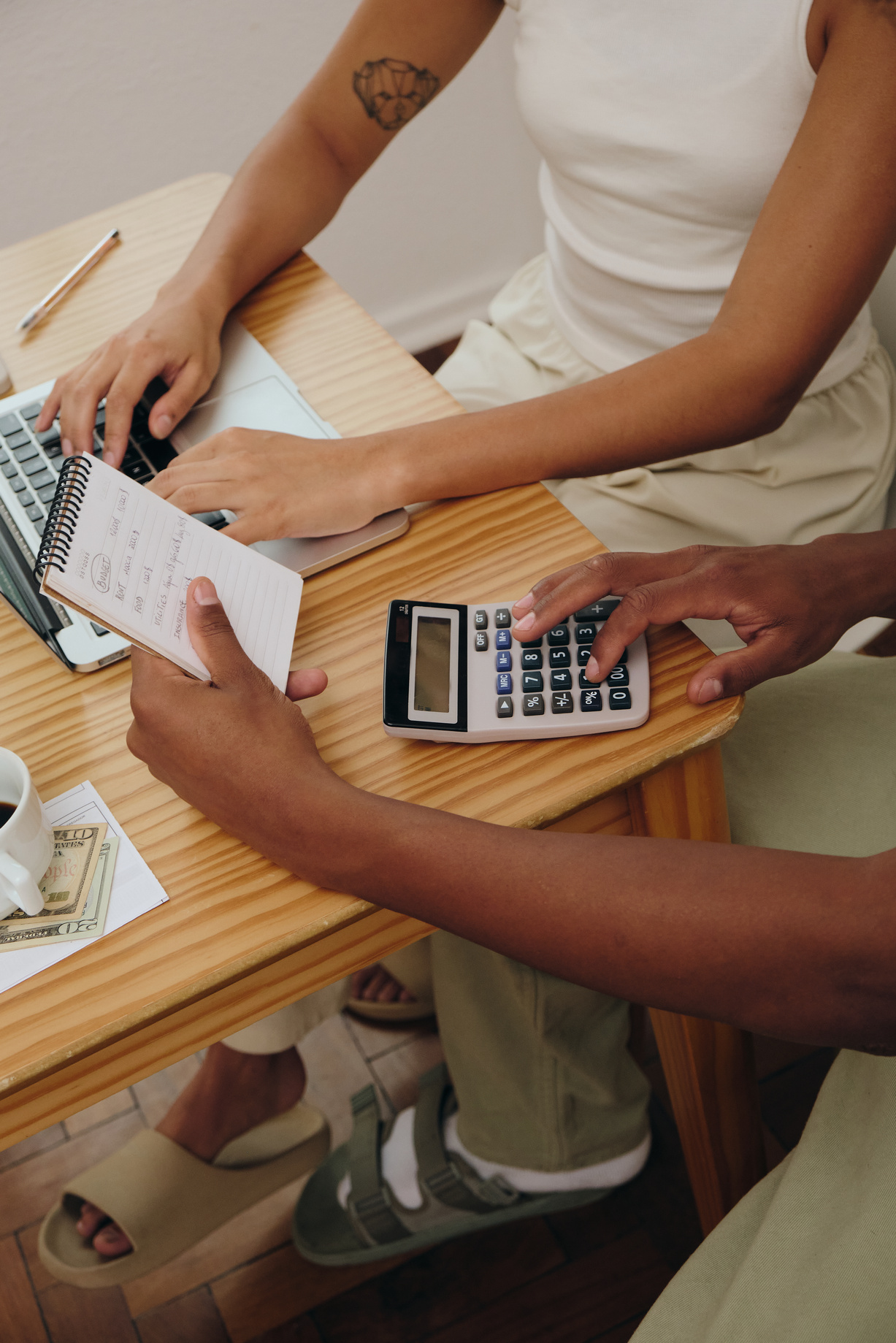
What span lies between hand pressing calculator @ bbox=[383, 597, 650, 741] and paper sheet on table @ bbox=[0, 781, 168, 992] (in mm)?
157

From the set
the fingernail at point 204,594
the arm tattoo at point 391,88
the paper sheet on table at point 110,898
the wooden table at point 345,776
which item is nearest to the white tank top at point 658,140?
the arm tattoo at point 391,88

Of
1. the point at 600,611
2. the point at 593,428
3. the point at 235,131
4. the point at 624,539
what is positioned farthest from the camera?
the point at 235,131

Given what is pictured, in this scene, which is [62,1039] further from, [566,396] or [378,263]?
[378,263]

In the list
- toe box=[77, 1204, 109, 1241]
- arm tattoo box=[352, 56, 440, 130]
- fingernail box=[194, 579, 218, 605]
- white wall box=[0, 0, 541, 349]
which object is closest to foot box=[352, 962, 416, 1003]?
toe box=[77, 1204, 109, 1241]

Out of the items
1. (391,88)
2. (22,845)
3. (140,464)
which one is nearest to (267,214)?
(391,88)

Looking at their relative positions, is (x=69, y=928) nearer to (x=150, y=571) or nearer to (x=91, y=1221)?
(x=150, y=571)

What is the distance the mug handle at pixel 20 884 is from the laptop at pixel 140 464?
0.17m

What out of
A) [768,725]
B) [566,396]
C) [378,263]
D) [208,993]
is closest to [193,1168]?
[208,993]

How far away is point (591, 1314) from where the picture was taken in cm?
101

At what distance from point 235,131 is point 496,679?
150 cm

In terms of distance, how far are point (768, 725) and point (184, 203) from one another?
811 millimetres

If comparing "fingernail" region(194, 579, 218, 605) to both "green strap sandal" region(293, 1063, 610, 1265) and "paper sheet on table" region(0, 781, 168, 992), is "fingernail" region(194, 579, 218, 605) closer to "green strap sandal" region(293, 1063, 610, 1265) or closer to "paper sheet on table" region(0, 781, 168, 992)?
"paper sheet on table" region(0, 781, 168, 992)

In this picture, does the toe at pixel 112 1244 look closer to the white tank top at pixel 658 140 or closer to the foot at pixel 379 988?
the foot at pixel 379 988

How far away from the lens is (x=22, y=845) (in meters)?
0.55
